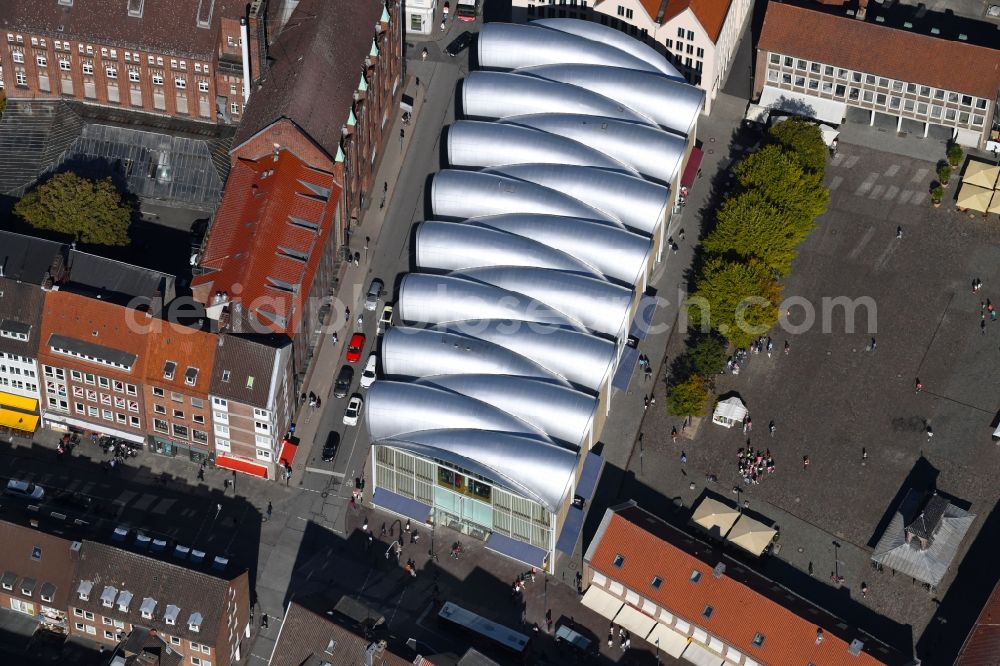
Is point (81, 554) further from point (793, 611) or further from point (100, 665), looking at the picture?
point (793, 611)

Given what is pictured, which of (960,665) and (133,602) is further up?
(960,665)

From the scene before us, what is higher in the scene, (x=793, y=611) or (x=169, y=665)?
(x=793, y=611)

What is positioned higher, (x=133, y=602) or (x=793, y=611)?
(x=793, y=611)

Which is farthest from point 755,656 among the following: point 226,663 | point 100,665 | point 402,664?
point 100,665

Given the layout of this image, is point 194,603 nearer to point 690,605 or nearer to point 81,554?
point 81,554

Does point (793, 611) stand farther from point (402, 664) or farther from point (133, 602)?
point (133, 602)

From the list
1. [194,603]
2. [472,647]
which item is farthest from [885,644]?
[194,603]

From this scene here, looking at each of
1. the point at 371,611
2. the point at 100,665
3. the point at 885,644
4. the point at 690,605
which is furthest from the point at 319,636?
the point at 885,644
